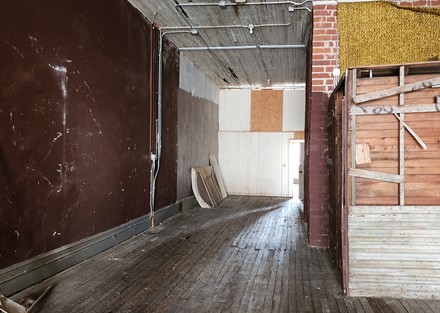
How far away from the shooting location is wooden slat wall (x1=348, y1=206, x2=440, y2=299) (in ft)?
10.8

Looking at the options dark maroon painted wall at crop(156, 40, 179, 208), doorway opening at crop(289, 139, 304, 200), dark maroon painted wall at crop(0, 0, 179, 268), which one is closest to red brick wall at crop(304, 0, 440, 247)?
dark maroon painted wall at crop(0, 0, 179, 268)

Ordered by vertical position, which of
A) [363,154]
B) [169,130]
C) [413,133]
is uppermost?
[169,130]

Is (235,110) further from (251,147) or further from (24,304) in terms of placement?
(24,304)

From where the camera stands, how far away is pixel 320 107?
204 inches

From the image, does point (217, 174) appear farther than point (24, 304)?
Yes

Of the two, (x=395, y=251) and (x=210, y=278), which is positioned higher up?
(x=395, y=251)

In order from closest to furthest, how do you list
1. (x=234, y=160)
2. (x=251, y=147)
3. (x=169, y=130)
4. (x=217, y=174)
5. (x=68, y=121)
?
1. (x=68, y=121)
2. (x=169, y=130)
3. (x=217, y=174)
4. (x=251, y=147)
5. (x=234, y=160)

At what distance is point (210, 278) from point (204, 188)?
5.42 metres

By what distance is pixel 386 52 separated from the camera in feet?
15.9

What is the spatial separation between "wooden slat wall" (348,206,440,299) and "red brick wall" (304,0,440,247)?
174 cm

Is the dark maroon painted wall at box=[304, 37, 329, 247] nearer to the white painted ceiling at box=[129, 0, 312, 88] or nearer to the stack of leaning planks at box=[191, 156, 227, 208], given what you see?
the white painted ceiling at box=[129, 0, 312, 88]

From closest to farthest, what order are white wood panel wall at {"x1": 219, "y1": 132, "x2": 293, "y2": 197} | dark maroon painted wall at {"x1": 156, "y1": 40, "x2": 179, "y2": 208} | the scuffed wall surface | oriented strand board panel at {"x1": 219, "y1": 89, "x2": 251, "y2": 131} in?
dark maroon painted wall at {"x1": 156, "y1": 40, "x2": 179, "y2": 208}
the scuffed wall surface
white wood panel wall at {"x1": 219, "y1": 132, "x2": 293, "y2": 197}
oriented strand board panel at {"x1": 219, "y1": 89, "x2": 251, "y2": 131}

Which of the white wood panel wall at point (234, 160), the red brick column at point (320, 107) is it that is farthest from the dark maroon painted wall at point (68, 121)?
the white wood panel wall at point (234, 160)

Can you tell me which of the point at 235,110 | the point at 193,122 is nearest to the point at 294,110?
the point at 235,110
